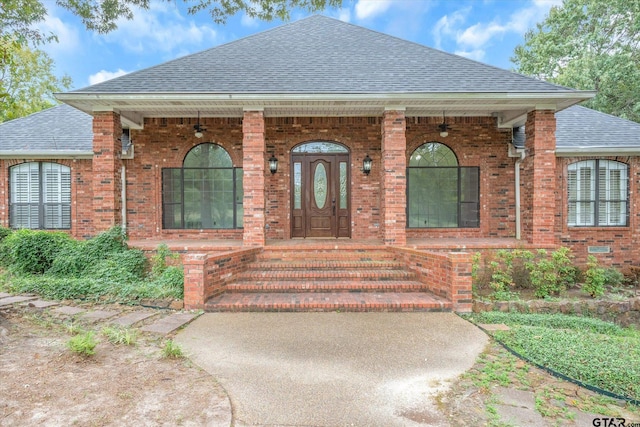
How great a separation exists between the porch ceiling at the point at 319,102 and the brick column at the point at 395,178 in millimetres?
384

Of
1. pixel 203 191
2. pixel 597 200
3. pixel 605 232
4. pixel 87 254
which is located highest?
pixel 203 191

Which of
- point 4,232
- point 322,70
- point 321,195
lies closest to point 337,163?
point 321,195

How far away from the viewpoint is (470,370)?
3154 mm

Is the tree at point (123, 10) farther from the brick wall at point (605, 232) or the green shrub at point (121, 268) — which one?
the brick wall at point (605, 232)

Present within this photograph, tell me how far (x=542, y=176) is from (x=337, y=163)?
465 cm

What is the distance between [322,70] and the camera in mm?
7773

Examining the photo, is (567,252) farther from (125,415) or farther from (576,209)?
(125,415)

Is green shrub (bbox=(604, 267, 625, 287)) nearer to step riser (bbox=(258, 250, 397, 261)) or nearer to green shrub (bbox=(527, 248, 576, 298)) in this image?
green shrub (bbox=(527, 248, 576, 298))

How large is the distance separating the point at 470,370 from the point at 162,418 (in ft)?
8.75

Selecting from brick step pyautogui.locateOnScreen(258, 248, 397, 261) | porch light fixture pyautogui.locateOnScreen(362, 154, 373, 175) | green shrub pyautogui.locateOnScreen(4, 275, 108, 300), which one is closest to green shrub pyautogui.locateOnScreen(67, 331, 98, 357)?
green shrub pyautogui.locateOnScreen(4, 275, 108, 300)

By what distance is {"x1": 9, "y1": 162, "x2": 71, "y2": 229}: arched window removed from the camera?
9094 millimetres

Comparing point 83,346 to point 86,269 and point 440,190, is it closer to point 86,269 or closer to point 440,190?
point 86,269

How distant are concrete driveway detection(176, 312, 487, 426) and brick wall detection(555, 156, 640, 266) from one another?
622cm

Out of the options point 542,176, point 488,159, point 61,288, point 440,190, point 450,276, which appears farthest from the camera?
point 440,190
